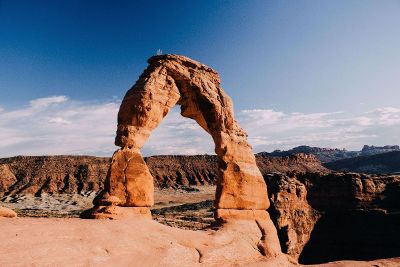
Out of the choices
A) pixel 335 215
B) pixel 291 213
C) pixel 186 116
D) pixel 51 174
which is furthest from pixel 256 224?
pixel 51 174

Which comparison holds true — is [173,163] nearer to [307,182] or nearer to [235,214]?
[307,182]

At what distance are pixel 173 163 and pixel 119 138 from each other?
72.8 metres

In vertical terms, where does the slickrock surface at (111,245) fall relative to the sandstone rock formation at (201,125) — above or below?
below

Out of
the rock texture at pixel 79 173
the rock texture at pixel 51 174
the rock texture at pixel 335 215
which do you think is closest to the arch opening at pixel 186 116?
the rock texture at pixel 335 215

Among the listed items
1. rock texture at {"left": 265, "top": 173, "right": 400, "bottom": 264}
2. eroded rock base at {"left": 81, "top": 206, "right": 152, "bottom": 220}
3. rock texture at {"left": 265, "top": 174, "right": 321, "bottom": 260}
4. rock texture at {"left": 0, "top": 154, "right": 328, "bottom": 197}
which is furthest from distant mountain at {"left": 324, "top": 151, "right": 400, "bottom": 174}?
eroded rock base at {"left": 81, "top": 206, "right": 152, "bottom": 220}

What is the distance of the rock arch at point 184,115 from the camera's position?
34.4ft

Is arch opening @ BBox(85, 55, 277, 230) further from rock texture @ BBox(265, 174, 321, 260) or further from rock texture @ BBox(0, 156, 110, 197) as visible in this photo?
rock texture @ BBox(0, 156, 110, 197)

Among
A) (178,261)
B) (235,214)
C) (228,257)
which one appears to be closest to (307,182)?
(235,214)

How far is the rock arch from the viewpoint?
34.4 ft

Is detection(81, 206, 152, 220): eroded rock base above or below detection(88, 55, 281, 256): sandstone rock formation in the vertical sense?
below

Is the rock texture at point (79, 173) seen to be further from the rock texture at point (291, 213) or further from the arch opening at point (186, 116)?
the arch opening at point (186, 116)

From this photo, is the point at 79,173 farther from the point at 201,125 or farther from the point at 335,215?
the point at 201,125

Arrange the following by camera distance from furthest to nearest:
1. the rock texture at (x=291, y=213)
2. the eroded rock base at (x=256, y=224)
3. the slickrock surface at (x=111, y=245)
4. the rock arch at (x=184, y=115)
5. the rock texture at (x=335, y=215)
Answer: the rock texture at (x=335, y=215), the rock texture at (x=291, y=213), the eroded rock base at (x=256, y=224), the rock arch at (x=184, y=115), the slickrock surface at (x=111, y=245)

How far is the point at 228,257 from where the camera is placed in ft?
32.2
